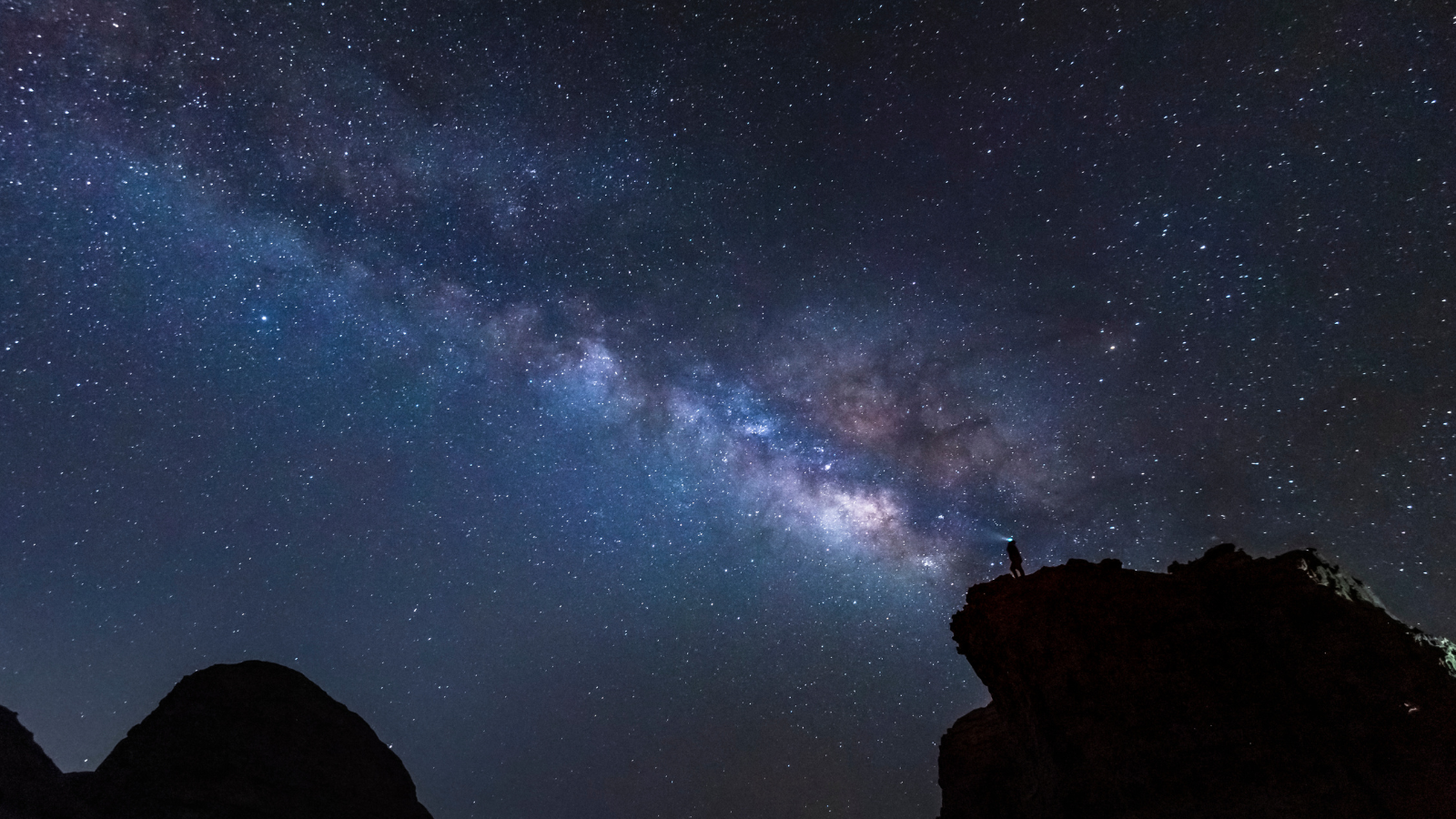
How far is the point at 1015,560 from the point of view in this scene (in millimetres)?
35250

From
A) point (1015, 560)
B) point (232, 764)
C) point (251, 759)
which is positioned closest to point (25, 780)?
point (232, 764)

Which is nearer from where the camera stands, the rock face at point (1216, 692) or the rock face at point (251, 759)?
the rock face at point (1216, 692)

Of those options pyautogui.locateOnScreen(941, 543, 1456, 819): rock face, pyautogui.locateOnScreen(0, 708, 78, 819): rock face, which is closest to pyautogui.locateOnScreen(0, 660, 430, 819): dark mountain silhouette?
pyautogui.locateOnScreen(0, 708, 78, 819): rock face

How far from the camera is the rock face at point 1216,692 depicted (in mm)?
25578

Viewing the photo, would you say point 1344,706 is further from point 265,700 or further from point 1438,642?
point 265,700

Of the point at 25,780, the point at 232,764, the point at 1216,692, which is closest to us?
the point at 1216,692

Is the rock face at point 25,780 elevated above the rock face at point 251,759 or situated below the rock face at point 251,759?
below

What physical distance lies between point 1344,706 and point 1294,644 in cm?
260

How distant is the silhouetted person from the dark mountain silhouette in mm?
48567

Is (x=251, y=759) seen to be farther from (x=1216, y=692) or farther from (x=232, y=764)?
(x=1216, y=692)

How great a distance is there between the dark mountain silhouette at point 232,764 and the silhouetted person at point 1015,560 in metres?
48.6

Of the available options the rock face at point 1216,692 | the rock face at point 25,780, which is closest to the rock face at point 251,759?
the rock face at point 25,780

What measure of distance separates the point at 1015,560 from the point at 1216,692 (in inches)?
372

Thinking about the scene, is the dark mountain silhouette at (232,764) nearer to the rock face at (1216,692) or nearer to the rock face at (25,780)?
the rock face at (25,780)
